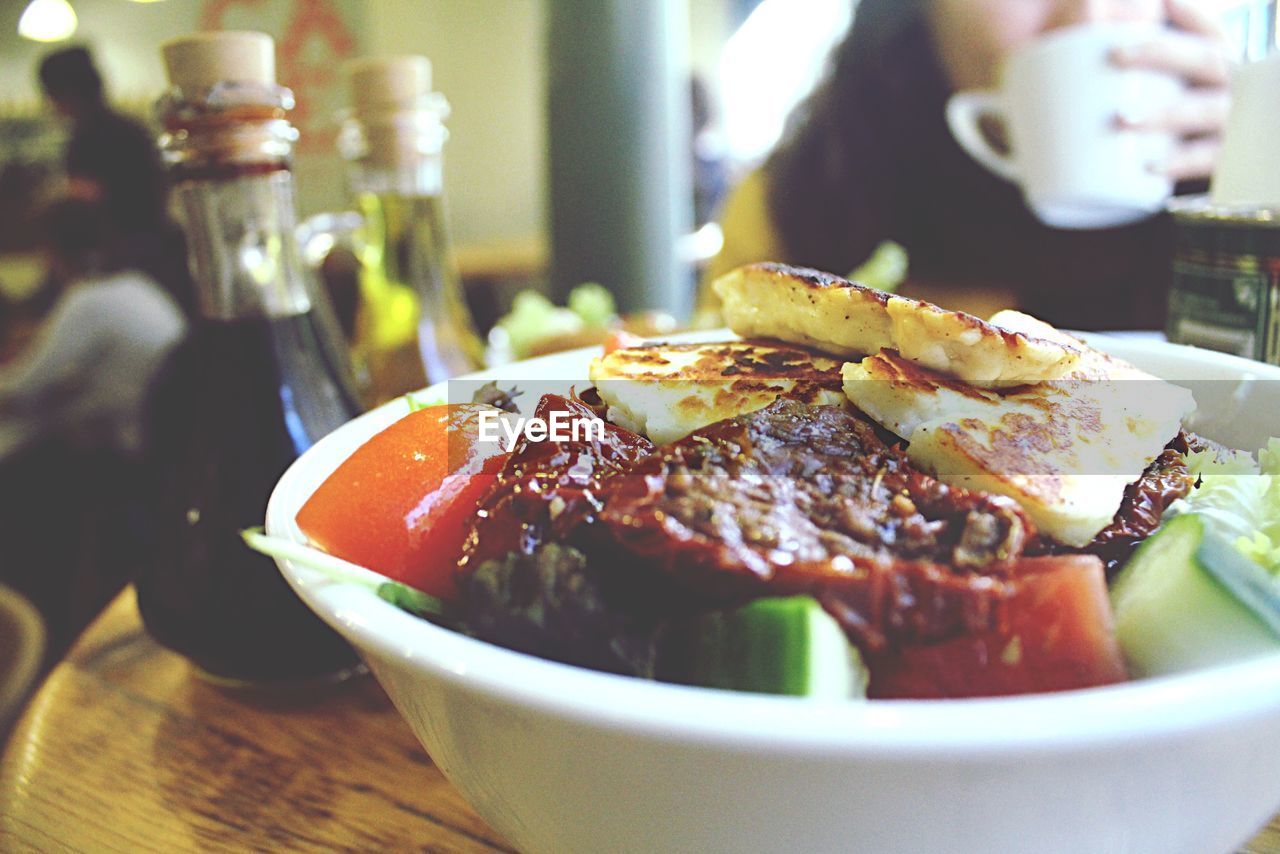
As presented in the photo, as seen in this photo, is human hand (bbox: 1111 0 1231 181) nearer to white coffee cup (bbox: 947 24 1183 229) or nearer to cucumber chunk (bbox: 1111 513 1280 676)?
white coffee cup (bbox: 947 24 1183 229)

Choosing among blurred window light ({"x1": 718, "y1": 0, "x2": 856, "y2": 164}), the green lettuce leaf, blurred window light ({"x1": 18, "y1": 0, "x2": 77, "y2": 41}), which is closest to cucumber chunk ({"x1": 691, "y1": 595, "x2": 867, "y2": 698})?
the green lettuce leaf

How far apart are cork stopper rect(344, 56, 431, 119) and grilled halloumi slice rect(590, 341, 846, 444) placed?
63 cm

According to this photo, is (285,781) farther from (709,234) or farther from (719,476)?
(709,234)

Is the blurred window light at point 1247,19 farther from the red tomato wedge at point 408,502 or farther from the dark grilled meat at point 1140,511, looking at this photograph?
the red tomato wedge at point 408,502

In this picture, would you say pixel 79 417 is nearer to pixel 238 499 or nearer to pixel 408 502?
pixel 238 499

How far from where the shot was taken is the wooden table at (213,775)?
60cm

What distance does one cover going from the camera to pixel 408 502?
1.77ft

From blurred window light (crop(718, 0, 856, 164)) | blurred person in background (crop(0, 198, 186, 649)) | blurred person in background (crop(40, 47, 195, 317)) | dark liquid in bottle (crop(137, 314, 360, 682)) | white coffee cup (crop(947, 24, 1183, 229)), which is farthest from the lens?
blurred window light (crop(718, 0, 856, 164))

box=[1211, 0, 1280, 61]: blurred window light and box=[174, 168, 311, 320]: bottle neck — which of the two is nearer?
box=[174, 168, 311, 320]: bottle neck

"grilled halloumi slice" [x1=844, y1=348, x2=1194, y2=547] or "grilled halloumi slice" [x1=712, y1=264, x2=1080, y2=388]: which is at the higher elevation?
"grilled halloumi slice" [x1=712, y1=264, x2=1080, y2=388]

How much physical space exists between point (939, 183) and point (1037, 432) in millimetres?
2025

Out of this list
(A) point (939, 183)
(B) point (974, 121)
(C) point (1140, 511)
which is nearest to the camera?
(C) point (1140, 511)

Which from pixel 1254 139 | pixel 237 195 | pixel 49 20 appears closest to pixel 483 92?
pixel 49 20

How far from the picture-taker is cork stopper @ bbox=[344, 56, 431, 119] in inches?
43.2
